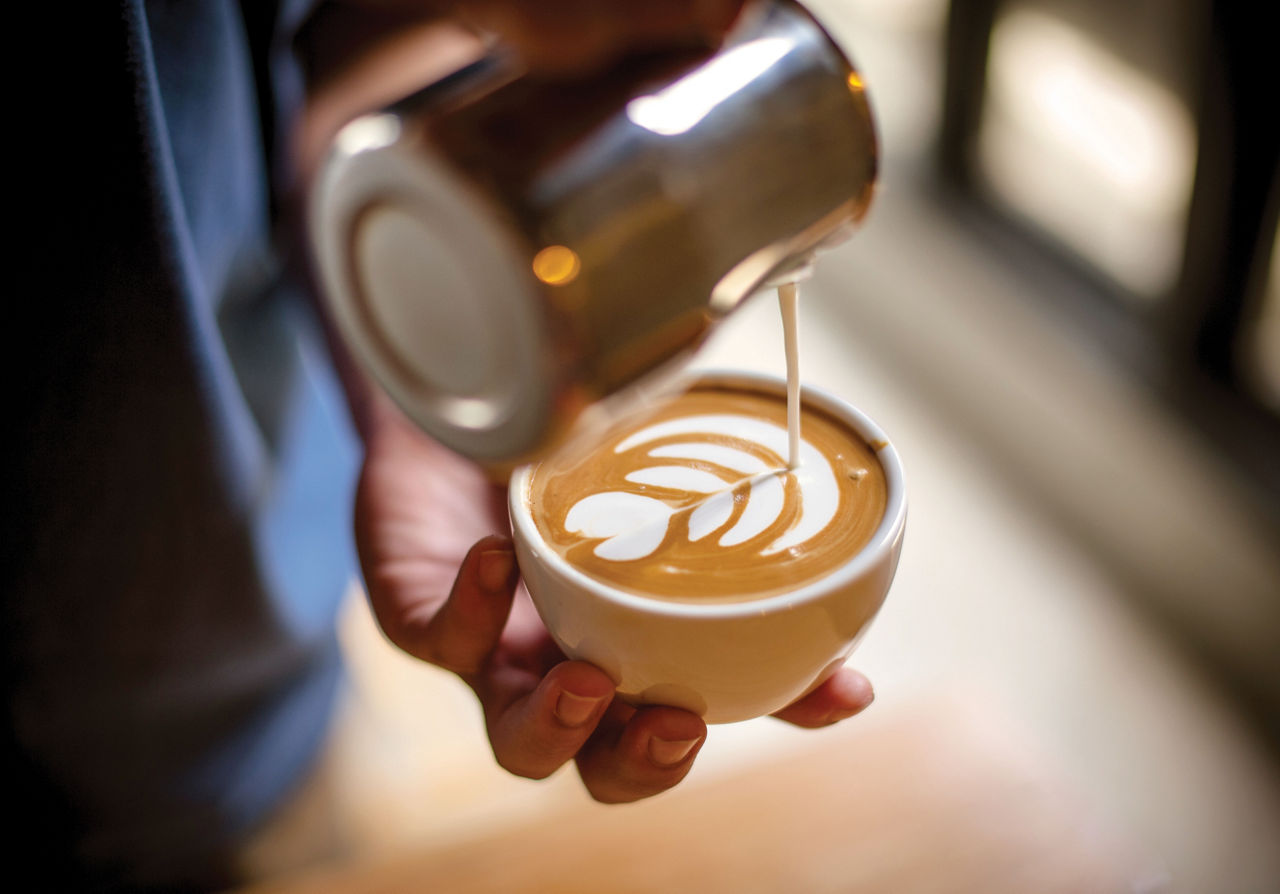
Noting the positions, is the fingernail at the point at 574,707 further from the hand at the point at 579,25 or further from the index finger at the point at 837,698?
the hand at the point at 579,25

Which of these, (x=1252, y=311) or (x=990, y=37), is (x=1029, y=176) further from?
(x=1252, y=311)

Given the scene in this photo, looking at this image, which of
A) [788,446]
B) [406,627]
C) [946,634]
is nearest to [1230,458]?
[946,634]

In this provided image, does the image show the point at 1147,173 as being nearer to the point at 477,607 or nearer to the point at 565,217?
the point at 477,607

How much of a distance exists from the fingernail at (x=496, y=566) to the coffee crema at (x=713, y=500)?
0.02 m

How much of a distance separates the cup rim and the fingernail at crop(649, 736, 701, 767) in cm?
7

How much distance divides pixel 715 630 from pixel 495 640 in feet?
0.54

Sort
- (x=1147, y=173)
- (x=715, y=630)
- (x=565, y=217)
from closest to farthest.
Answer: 1. (x=565, y=217)
2. (x=715, y=630)
3. (x=1147, y=173)

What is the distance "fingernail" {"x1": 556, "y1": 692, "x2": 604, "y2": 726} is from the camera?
0.51 metres

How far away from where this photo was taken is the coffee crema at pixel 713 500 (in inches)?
20.5

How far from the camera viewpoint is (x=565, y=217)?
0.34m

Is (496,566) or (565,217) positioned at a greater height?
(565,217)

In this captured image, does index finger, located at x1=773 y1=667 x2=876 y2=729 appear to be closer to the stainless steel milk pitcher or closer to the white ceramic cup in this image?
the white ceramic cup

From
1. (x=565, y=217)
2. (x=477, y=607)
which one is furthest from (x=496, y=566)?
(x=565, y=217)

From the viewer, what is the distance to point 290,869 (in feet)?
3.17
